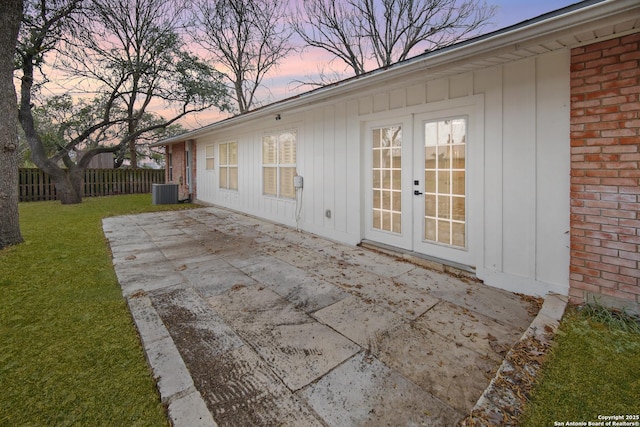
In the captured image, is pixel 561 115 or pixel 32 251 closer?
pixel 561 115

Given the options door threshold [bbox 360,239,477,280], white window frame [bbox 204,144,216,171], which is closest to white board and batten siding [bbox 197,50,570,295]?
door threshold [bbox 360,239,477,280]

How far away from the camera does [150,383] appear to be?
1.83 m


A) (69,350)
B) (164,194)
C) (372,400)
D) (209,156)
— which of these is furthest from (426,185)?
(164,194)

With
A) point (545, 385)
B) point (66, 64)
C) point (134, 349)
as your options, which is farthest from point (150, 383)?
point (66, 64)

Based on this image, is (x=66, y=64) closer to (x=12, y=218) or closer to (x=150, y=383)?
(x=12, y=218)

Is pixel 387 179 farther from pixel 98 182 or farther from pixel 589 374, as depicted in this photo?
pixel 98 182

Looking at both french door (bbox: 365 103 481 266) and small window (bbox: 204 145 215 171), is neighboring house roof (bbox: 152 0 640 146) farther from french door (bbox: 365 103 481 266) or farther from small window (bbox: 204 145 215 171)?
small window (bbox: 204 145 215 171)

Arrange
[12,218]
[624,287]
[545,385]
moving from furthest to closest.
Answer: [12,218]
[624,287]
[545,385]

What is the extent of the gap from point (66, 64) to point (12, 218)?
7.85 m

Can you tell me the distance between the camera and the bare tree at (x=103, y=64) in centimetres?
851

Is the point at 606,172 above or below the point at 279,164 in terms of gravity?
below

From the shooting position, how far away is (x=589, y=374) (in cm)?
189

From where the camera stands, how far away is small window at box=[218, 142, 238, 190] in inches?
362

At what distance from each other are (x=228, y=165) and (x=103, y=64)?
21.4ft
